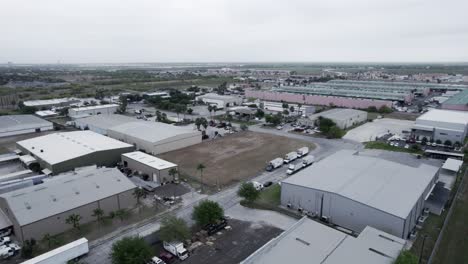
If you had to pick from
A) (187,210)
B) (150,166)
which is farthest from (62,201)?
(187,210)

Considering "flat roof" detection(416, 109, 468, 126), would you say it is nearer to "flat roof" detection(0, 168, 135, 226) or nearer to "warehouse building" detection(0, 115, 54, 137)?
"flat roof" detection(0, 168, 135, 226)

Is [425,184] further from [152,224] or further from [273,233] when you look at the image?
[152,224]

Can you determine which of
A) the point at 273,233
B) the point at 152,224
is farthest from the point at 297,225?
the point at 152,224

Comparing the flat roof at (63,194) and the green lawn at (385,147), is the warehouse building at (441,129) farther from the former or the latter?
the flat roof at (63,194)

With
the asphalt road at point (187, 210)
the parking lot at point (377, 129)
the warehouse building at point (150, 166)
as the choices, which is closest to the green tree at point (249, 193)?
the asphalt road at point (187, 210)

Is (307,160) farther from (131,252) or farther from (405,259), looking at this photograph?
(131,252)

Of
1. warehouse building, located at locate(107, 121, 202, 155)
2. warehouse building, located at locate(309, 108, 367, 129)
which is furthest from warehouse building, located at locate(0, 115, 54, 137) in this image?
warehouse building, located at locate(309, 108, 367, 129)
